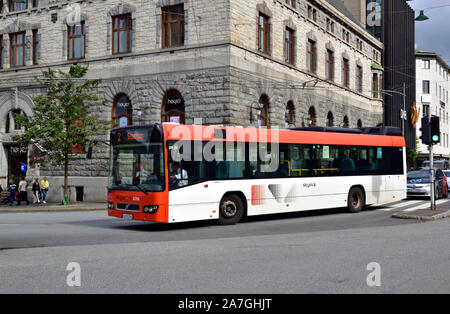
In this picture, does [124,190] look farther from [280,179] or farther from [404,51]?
[404,51]

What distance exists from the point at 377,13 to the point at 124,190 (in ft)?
150

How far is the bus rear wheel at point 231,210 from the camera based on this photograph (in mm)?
14672

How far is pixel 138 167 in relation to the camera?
13.7 metres

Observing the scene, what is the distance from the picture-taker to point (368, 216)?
17281 mm

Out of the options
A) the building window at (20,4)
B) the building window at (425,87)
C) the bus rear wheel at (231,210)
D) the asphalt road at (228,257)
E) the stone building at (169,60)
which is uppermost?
the building window at (425,87)

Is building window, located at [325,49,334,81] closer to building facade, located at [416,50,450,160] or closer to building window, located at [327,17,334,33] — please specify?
building window, located at [327,17,334,33]

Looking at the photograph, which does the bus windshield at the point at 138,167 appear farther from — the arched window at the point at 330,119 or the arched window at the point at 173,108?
the arched window at the point at 330,119

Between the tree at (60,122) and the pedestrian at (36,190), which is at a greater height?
the tree at (60,122)

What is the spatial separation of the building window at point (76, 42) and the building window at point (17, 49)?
3667mm

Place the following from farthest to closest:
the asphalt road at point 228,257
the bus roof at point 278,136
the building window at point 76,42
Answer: the building window at point 76,42
the bus roof at point 278,136
the asphalt road at point 228,257

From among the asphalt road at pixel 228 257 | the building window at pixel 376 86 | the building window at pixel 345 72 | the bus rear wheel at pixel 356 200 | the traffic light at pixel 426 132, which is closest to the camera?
the asphalt road at pixel 228 257

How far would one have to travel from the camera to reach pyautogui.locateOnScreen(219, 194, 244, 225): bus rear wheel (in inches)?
578

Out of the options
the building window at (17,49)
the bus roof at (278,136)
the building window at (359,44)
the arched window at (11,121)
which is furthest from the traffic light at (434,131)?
the building window at (359,44)

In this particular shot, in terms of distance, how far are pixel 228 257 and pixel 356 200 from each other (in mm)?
10902
